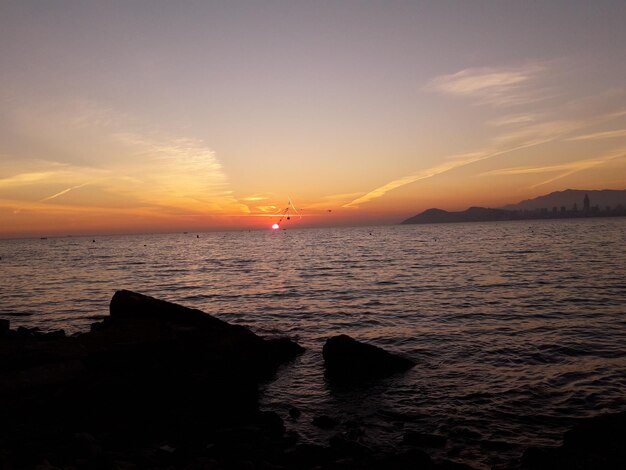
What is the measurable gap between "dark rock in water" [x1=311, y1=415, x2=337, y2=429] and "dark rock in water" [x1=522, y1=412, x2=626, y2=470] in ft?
16.9

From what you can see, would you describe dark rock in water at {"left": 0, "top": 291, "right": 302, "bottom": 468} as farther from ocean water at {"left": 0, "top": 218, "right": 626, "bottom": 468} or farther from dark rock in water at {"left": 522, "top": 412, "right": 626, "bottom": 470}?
dark rock in water at {"left": 522, "top": 412, "right": 626, "bottom": 470}

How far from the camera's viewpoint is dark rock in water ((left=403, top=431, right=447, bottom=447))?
10711 mm

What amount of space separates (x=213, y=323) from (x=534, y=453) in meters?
13.9

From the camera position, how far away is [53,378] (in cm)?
1250

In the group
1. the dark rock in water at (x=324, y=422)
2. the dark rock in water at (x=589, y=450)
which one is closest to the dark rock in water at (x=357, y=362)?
the dark rock in water at (x=324, y=422)

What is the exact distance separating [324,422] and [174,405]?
4.95 meters

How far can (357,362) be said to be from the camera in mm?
16328

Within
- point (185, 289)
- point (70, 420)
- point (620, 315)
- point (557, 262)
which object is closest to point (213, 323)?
point (70, 420)

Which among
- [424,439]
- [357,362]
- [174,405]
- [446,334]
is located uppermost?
[174,405]

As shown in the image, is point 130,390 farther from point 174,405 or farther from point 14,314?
point 14,314

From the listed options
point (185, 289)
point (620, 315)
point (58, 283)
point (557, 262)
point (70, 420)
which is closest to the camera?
point (70, 420)

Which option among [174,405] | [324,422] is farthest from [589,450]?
[174,405]

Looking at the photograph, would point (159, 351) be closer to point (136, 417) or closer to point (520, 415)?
point (136, 417)

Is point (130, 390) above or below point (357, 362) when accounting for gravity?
above
